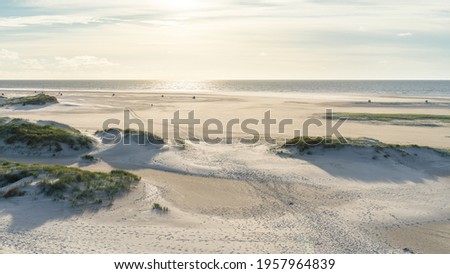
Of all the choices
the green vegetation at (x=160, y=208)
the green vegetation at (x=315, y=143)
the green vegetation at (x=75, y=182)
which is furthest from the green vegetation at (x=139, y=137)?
the green vegetation at (x=160, y=208)

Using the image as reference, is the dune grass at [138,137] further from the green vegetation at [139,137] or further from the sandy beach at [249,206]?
the sandy beach at [249,206]

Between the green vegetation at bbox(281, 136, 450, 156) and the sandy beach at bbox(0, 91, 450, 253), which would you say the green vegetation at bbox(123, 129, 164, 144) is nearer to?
the sandy beach at bbox(0, 91, 450, 253)

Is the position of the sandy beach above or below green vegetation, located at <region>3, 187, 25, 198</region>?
below

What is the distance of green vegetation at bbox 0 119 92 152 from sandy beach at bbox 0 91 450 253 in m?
1.14

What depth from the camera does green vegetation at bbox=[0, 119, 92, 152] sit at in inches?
1079

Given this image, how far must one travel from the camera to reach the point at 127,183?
19.6 meters

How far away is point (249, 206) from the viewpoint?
59.7 ft

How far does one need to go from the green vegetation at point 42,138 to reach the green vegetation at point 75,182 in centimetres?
611

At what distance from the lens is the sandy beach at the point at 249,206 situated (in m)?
14.0

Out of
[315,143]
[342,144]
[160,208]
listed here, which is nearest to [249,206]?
[160,208]

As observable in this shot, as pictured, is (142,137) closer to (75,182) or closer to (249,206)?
(75,182)

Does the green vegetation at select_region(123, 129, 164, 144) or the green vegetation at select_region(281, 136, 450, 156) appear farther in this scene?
the green vegetation at select_region(123, 129, 164, 144)

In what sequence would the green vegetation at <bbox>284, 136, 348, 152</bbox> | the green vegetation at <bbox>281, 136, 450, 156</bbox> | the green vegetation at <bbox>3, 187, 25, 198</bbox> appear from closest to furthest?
the green vegetation at <bbox>3, 187, 25, 198</bbox> < the green vegetation at <bbox>281, 136, 450, 156</bbox> < the green vegetation at <bbox>284, 136, 348, 152</bbox>

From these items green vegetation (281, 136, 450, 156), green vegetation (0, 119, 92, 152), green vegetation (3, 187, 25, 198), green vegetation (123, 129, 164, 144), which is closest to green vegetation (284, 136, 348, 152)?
green vegetation (281, 136, 450, 156)
